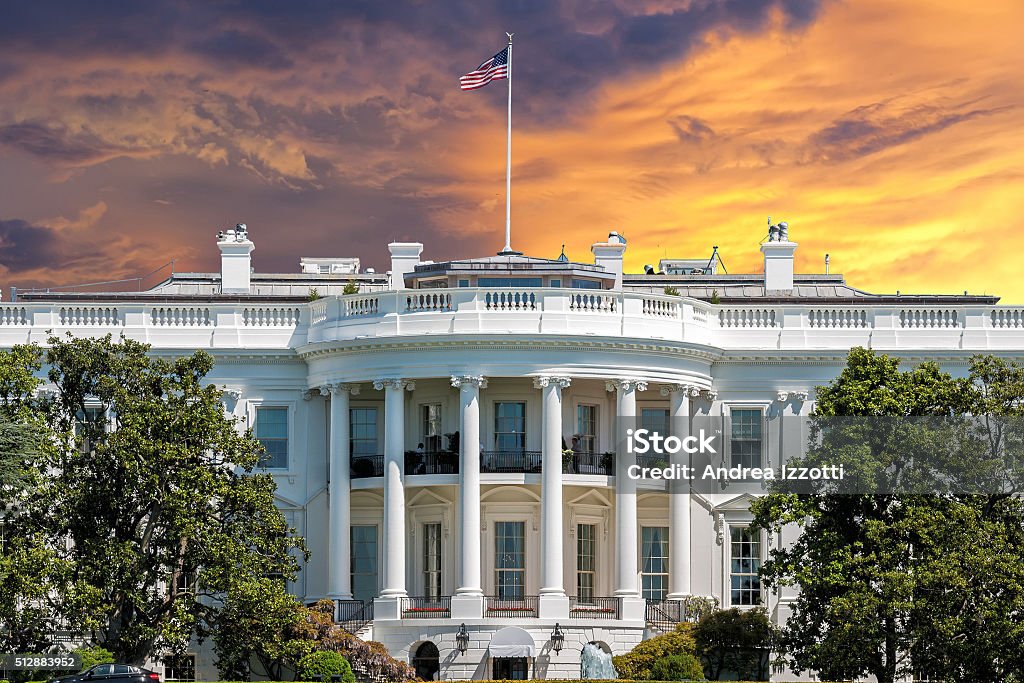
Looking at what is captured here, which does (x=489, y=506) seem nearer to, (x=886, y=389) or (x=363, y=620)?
(x=363, y=620)

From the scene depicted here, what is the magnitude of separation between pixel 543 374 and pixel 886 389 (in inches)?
413

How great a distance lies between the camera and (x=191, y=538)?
191ft

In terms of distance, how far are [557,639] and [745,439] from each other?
397 inches

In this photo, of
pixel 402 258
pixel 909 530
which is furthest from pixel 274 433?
pixel 909 530

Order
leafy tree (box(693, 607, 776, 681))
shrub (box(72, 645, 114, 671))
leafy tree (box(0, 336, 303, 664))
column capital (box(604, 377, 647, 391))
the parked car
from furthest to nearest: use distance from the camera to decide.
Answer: column capital (box(604, 377, 647, 391))
leafy tree (box(693, 607, 776, 681))
leafy tree (box(0, 336, 303, 664))
shrub (box(72, 645, 114, 671))
the parked car

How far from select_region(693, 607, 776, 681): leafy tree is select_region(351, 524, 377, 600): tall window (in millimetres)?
10749

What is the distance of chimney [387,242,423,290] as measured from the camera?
71375mm

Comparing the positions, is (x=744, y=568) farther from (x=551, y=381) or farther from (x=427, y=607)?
(x=427, y=607)

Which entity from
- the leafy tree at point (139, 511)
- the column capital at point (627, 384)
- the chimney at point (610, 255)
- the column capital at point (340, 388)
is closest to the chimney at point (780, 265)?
the chimney at point (610, 255)

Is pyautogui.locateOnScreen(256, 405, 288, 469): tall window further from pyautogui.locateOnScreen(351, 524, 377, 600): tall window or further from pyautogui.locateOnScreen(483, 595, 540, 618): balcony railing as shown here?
pyautogui.locateOnScreen(483, 595, 540, 618): balcony railing

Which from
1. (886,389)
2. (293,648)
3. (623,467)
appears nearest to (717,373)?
(623,467)

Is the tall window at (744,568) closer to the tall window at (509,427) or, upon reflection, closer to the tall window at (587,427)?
the tall window at (587,427)

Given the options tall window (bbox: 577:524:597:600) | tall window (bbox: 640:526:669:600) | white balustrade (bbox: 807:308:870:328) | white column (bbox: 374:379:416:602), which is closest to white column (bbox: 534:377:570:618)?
tall window (bbox: 577:524:597:600)

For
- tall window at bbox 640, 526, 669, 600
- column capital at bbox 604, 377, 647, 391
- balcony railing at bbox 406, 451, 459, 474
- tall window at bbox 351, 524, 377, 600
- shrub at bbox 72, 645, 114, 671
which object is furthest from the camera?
tall window at bbox 640, 526, 669, 600
